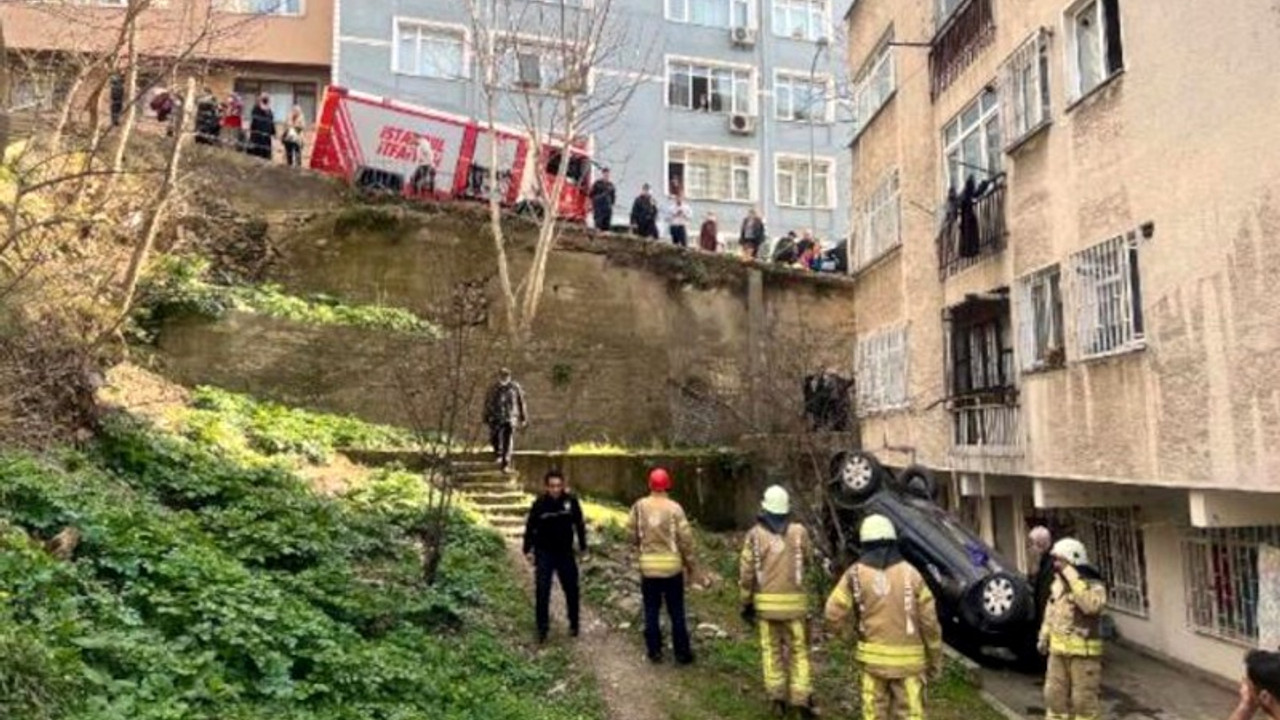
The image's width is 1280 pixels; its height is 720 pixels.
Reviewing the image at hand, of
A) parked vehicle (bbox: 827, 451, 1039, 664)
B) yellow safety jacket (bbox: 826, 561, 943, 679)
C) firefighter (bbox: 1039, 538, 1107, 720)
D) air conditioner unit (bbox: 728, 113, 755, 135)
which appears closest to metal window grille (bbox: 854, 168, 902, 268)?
parked vehicle (bbox: 827, 451, 1039, 664)

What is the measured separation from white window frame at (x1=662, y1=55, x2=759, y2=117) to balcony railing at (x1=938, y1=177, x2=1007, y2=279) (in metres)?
20.4

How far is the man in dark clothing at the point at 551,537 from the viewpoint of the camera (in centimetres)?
1029

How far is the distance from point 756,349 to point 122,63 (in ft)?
47.3

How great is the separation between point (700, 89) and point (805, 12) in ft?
17.5

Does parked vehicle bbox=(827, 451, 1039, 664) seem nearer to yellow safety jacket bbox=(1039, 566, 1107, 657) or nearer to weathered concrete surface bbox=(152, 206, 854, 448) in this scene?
yellow safety jacket bbox=(1039, 566, 1107, 657)

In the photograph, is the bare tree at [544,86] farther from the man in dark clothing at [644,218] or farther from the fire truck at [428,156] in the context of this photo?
the man in dark clothing at [644,218]

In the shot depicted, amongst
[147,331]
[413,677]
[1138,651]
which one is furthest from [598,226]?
[413,677]

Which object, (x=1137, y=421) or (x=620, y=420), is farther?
(x=620, y=420)

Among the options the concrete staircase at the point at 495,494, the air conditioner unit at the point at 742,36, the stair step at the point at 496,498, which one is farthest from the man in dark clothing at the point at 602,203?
the air conditioner unit at the point at 742,36

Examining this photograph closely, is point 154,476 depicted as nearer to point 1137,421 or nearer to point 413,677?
point 413,677

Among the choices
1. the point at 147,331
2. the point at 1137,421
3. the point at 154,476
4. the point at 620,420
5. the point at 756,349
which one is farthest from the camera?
the point at 756,349

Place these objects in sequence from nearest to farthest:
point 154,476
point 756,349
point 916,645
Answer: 1. point 916,645
2. point 154,476
3. point 756,349

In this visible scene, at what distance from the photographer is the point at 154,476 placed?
1234 centimetres

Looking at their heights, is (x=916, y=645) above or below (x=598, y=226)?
below
